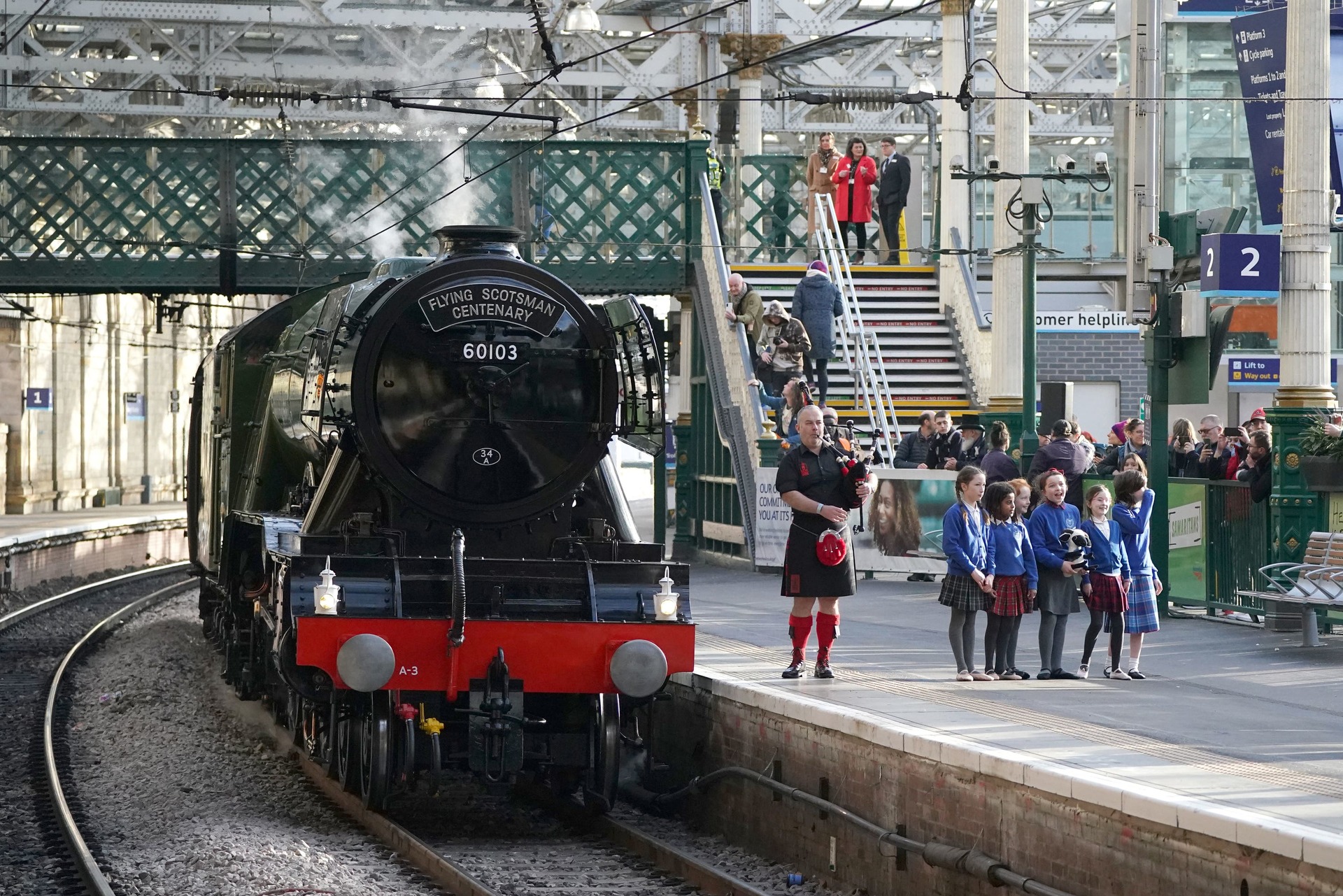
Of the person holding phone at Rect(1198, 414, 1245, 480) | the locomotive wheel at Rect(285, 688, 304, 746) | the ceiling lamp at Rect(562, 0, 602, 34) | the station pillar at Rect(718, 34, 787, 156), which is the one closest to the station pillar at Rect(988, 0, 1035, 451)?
the person holding phone at Rect(1198, 414, 1245, 480)

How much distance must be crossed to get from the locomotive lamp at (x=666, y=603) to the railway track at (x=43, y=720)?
10.2 ft

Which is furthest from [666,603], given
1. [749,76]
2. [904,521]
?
[749,76]

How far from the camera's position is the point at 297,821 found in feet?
33.9

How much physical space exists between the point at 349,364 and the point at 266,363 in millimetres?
4109

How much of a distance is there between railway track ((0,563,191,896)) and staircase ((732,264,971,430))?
858cm

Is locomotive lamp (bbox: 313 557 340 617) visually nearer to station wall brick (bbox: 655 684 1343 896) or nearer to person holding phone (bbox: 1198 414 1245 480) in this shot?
station wall brick (bbox: 655 684 1343 896)

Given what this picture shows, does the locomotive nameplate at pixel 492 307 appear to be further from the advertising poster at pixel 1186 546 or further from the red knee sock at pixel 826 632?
the advertising poster at pixel 1186 546

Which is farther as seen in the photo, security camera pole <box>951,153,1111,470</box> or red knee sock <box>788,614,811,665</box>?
security camera pole <box>951,153,1111,470</box>

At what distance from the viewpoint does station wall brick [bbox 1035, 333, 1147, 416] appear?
26.9 metres

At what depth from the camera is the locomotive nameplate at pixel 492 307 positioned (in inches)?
416

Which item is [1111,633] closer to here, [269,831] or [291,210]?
[269,831]

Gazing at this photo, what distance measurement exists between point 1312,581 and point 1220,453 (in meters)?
3.48

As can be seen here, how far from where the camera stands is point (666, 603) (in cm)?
1010

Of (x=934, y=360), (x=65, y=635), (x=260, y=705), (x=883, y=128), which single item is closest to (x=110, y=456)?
(x=883, y=128)
